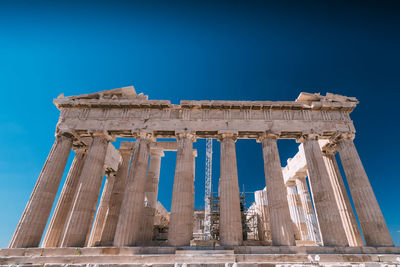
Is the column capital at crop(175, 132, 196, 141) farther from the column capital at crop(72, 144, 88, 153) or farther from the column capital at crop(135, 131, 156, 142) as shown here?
the column capital at crop(72, 144, 88, 153)

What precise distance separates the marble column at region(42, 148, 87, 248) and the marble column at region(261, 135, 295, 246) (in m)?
16.8

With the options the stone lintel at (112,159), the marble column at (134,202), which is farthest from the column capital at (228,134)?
the stone lintel at (112,159)

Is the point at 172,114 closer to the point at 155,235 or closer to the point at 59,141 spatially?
the point at 59,141

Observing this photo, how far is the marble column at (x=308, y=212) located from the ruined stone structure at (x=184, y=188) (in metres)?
0.15

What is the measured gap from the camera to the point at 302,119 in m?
21.0

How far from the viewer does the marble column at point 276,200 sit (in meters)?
16.1

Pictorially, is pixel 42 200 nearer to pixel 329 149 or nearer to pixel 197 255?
pixel 197 255

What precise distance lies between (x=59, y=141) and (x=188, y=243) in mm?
14726

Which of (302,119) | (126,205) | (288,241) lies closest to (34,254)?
(126,205)

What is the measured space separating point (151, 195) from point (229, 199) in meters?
8.71

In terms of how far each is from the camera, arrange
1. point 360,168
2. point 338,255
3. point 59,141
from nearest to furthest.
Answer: point 338,255 → point 360,168 → point 59,141

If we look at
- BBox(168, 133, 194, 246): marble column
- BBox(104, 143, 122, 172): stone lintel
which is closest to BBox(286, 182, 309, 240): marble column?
BBox(168, 133, 194, 246): marble column

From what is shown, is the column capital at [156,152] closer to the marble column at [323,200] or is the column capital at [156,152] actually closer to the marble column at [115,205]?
the marble column at [115,205]

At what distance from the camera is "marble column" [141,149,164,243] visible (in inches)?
785
